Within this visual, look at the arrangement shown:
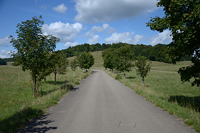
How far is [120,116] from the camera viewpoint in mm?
7258

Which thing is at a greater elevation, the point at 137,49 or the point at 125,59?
the point at 137,49

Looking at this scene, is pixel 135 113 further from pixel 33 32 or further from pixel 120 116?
pixel 33 32

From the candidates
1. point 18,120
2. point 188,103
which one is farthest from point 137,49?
point 18,120

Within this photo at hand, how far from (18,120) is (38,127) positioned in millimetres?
1119

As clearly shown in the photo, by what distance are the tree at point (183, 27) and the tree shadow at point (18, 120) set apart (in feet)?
26.5

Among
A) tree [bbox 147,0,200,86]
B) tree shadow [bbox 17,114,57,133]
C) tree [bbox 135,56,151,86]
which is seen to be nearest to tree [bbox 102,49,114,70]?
tree [bbox 135,56,151,86]

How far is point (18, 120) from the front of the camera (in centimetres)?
640

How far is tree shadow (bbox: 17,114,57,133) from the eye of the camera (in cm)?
561

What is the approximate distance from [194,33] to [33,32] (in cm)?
1160

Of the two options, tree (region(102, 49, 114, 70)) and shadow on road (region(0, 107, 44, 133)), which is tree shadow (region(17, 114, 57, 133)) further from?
tree (region(102, 49, 114, 70))

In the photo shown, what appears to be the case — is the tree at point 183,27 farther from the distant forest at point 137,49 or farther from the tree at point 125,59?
the distant forest at point 137,49

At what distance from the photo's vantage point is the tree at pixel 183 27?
23.9 ft

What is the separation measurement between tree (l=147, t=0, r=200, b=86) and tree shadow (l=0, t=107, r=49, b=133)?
8.09 meters

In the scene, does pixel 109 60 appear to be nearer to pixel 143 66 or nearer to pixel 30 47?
pixel 143 66
